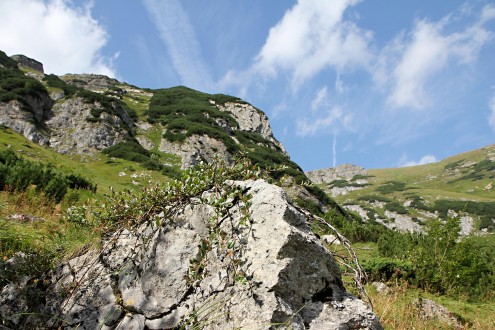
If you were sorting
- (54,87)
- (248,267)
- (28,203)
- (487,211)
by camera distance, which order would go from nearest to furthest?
(248,267)
(28,203)
(54,87)
(487,211)

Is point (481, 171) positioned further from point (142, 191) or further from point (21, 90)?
point (142, 191)

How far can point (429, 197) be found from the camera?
422ft

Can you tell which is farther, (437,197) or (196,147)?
(437,197)

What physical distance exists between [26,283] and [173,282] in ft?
6.48

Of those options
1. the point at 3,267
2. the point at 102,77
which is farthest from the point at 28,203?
the point at 102,77

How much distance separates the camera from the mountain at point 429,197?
98.6 m

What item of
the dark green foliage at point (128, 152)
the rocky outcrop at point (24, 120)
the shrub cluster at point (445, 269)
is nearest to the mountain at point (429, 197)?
the shrub cluster at point (445, 269)

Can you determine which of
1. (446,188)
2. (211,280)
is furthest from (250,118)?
(446,188)

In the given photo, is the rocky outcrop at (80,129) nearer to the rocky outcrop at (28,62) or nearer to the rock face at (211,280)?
the rock face at (211,280)

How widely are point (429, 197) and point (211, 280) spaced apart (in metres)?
145

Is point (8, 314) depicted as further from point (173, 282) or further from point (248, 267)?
point (248, 267)

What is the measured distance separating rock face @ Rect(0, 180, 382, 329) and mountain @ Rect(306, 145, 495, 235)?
2514 inches

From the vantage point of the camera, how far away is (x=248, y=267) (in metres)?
3.11

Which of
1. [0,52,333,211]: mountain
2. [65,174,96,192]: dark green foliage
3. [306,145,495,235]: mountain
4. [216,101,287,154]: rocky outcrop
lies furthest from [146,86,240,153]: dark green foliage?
[306,145,495,235]: mountain
